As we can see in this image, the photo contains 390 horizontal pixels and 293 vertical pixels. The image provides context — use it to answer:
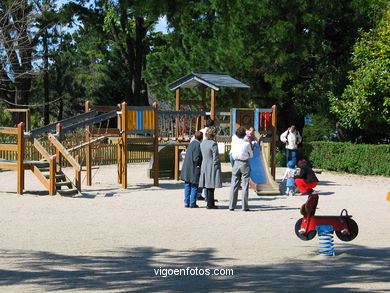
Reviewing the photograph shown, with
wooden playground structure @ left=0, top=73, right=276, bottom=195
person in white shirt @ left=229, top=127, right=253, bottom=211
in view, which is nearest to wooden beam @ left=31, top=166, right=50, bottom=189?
wooden playground structure @ left=0, top=73, right=276, bottom=195

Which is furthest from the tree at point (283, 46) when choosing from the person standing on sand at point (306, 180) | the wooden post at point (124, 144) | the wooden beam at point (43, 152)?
the person standing on sand at point (306, 180)

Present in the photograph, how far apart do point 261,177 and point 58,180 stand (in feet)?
17.3

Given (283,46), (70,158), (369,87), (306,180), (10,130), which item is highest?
(283,46)

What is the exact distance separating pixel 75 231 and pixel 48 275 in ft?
10.7

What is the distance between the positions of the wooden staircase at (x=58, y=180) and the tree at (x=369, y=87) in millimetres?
11524

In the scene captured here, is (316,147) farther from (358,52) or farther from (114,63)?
(114,63)

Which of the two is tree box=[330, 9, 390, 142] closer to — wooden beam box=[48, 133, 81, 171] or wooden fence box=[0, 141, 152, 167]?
wooden fence box=[0, 141, 152, 167]

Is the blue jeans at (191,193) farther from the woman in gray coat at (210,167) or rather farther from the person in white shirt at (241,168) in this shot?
the person in white shirt at (241,168)

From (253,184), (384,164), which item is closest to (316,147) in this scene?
(384,164)

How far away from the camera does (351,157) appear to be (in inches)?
917

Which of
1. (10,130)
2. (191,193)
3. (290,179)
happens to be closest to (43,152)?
(10,130)

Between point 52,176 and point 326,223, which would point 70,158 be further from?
point 326,223

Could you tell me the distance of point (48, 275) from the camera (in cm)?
689

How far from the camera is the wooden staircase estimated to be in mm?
15258
